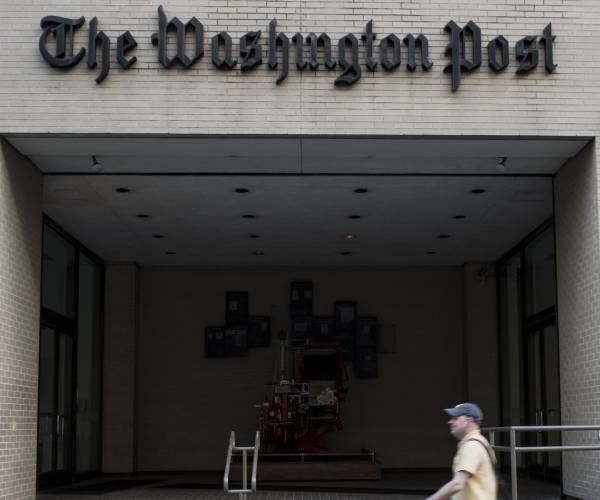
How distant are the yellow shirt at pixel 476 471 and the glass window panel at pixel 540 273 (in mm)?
10772

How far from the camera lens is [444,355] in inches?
832

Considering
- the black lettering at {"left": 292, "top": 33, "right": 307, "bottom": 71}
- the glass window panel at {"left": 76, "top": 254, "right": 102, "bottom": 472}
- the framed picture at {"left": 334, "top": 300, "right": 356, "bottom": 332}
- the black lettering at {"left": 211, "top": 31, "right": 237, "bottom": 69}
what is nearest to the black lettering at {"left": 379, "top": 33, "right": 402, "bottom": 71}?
the black lettering at {"left": 292, "top": 33, "right": 307, "bottom": 71}

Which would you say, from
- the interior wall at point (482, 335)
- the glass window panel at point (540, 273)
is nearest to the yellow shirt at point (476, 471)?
the glass window panel at point (540, 273)

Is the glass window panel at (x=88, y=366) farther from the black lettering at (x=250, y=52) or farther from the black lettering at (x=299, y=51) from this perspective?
the black lettering at (x=299, y=51)

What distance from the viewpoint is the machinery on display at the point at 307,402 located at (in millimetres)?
18938

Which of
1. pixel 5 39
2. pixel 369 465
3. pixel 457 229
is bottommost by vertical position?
pixel 369 465

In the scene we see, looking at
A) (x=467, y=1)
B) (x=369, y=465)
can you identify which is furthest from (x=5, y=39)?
(x=369, y=465)

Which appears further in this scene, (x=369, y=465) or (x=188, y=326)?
(x=188, y=326)

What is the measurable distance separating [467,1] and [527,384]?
8759mm

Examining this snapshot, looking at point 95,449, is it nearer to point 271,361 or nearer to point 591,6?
point 271,361

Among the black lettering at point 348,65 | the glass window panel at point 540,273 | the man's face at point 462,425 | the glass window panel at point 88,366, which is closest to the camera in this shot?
the man's face at point 462,425

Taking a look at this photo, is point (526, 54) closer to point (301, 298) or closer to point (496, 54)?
point (496, 54)

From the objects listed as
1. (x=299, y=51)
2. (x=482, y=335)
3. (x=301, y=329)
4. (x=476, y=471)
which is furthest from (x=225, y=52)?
(x=482, y=335)

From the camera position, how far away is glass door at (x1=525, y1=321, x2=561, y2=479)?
16391mm
